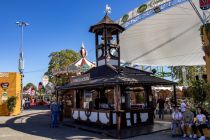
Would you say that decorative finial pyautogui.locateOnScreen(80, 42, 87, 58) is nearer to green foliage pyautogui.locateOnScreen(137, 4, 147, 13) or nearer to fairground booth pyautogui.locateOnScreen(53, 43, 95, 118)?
fairground booth pyautogui.locateOnScreen(53, 43, 95, 118)

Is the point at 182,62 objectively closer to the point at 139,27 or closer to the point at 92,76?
the point at 139,27

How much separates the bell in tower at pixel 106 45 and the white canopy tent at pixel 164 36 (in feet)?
22.5

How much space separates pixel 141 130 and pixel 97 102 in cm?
412

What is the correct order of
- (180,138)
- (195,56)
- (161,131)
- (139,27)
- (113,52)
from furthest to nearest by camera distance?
(195,56), (139,27), (113,52), (161,131), (180,138)

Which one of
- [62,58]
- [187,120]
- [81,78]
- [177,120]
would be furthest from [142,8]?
[62,58]

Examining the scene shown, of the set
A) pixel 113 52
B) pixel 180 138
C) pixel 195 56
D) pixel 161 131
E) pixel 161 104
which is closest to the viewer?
pixel 180 138

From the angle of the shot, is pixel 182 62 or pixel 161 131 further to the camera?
pixel 182 62

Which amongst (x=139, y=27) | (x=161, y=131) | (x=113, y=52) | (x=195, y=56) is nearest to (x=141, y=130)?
(x=161, y=131)

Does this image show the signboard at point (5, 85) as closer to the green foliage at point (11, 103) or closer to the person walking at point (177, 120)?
the green foliage at point (11, 103)

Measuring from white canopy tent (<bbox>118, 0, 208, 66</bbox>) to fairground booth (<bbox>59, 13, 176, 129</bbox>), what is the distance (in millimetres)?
7414

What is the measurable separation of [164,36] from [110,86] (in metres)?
15.0

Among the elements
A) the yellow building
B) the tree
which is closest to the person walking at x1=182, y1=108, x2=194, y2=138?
the yellow building

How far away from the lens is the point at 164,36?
3019 cm

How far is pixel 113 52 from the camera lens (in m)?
19.7
